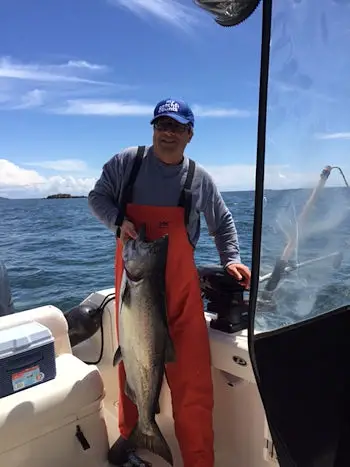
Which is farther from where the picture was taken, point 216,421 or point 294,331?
point 216,421

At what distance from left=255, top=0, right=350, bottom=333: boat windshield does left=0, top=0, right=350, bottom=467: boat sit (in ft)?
0.04

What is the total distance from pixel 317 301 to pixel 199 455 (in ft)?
5.25

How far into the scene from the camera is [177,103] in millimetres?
2688

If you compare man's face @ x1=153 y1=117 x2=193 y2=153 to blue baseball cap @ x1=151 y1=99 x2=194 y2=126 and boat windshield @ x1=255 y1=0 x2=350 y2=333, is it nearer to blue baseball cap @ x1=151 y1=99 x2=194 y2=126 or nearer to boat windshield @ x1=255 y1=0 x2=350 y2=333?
blue baseball cap @ x1=151 y1=99 x2=194 y2=126

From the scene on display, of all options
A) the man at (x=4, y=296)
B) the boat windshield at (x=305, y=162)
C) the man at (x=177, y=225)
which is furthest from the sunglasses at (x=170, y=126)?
the man at (x=4, y=296)

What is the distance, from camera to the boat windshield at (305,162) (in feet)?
4.25

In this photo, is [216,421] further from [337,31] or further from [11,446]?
[337,31]

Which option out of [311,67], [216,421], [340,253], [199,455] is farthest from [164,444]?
[311,67]

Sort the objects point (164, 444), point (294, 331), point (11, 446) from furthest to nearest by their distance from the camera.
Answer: point (164, 444), point (11, 446), point (294, 331)

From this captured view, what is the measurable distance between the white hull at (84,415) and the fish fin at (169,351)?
0.31m

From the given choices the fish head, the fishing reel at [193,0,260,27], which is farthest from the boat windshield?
the fish head

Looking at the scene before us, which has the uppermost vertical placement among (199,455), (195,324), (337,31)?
(337,31)

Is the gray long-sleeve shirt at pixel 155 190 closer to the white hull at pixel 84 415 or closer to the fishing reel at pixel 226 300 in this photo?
the fishing reel at pixel 226 300

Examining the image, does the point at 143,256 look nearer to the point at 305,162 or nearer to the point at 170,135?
the point at 170,135
